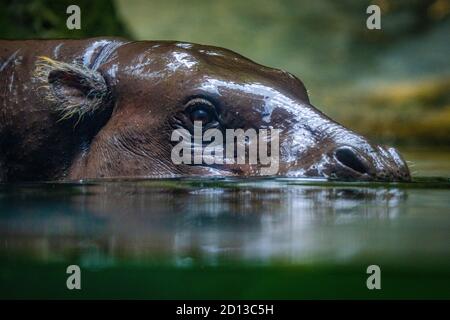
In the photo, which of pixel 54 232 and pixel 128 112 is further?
pixel 128 112

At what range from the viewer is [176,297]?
362 cm

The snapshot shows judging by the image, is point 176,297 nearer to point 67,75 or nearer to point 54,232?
point 54,232

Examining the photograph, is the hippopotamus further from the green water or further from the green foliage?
the green foliage

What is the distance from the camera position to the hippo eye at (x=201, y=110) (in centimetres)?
641

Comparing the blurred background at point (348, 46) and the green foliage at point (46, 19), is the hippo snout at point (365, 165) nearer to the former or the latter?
the green foliage at point (46, 19)

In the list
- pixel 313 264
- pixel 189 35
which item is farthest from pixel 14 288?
pixel 189 35

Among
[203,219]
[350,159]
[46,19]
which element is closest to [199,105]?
[350,159]

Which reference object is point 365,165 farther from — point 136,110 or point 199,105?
point 136,110

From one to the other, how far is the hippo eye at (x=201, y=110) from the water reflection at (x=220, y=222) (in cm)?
75

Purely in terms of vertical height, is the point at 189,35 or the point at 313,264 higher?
the point at 189,35

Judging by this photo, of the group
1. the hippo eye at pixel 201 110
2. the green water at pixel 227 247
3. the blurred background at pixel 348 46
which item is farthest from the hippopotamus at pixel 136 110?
the blurred background at pixel 348 46

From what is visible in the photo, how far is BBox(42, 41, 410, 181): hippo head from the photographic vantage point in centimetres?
605

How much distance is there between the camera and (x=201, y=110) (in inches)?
254

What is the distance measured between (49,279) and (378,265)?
1536 mm
